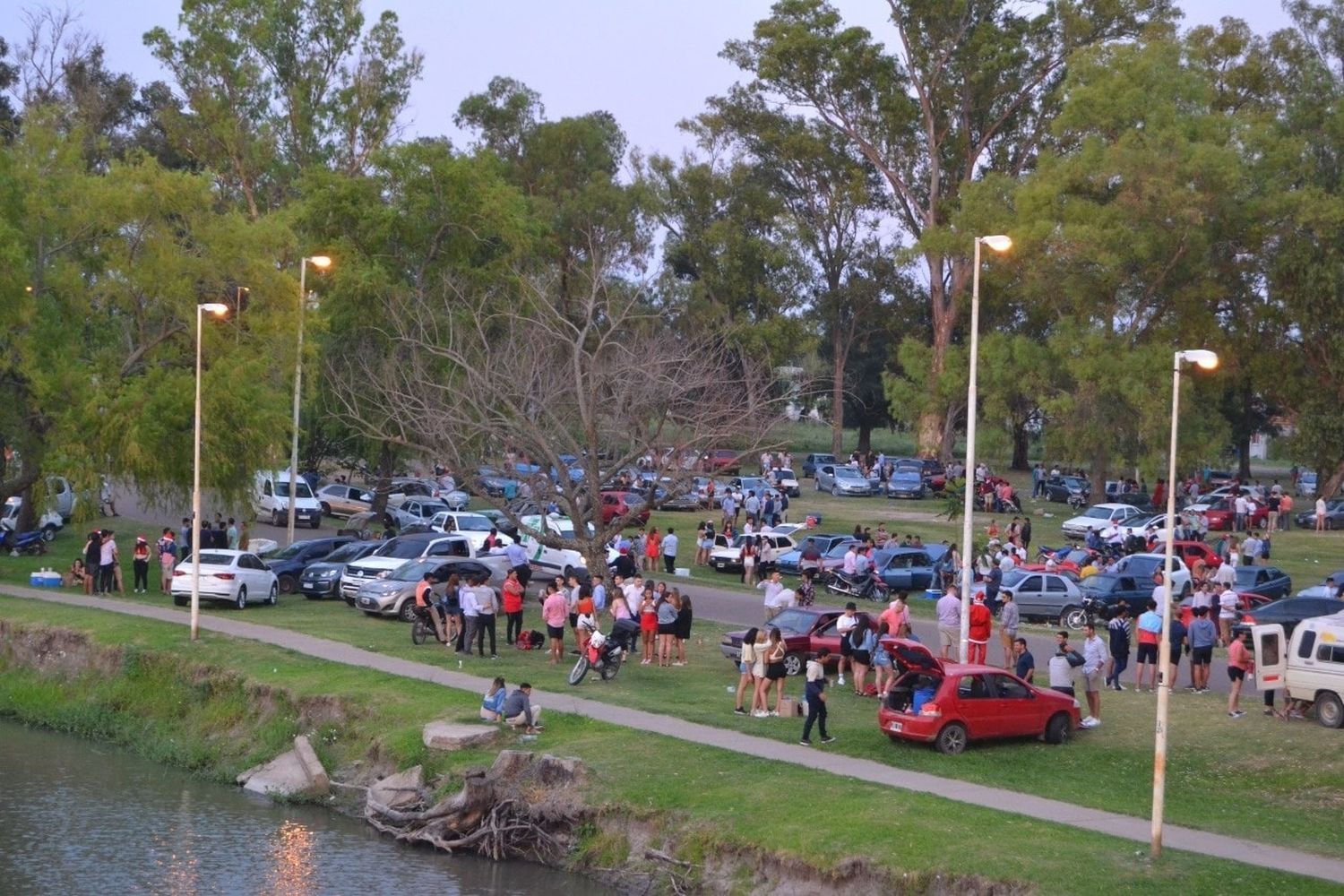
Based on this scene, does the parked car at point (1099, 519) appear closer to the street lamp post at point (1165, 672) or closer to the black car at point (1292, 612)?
the black car at point (1292, 612)

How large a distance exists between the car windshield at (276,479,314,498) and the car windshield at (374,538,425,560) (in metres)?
16.6

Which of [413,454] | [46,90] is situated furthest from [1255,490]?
[46,90]

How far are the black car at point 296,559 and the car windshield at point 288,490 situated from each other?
534 inches

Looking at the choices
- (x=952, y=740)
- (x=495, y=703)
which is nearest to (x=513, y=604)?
(x=495, y=703)

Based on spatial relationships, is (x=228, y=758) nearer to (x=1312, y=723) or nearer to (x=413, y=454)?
(x=1312, y=723)

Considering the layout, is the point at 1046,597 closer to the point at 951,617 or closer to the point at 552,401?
the point at 951,617

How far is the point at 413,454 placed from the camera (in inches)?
→ 2293

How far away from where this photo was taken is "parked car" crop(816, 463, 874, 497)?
69.7 m

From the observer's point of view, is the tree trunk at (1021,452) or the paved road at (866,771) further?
the tree trunk at (1021,452)

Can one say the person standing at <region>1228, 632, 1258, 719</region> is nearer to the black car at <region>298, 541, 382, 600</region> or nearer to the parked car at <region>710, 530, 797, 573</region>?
the parked car at <region>710, 530, 797, 573</region>

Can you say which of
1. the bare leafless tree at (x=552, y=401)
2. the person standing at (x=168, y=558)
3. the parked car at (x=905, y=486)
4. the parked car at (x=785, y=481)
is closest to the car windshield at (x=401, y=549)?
the bare leafless tree at (x=552, y=401)

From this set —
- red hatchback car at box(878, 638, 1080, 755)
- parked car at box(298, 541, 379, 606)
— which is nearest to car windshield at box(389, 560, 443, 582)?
parked car at box(298, 541, 379, 606)

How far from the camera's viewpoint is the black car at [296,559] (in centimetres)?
3912

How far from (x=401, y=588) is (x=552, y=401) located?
9.12 meters
